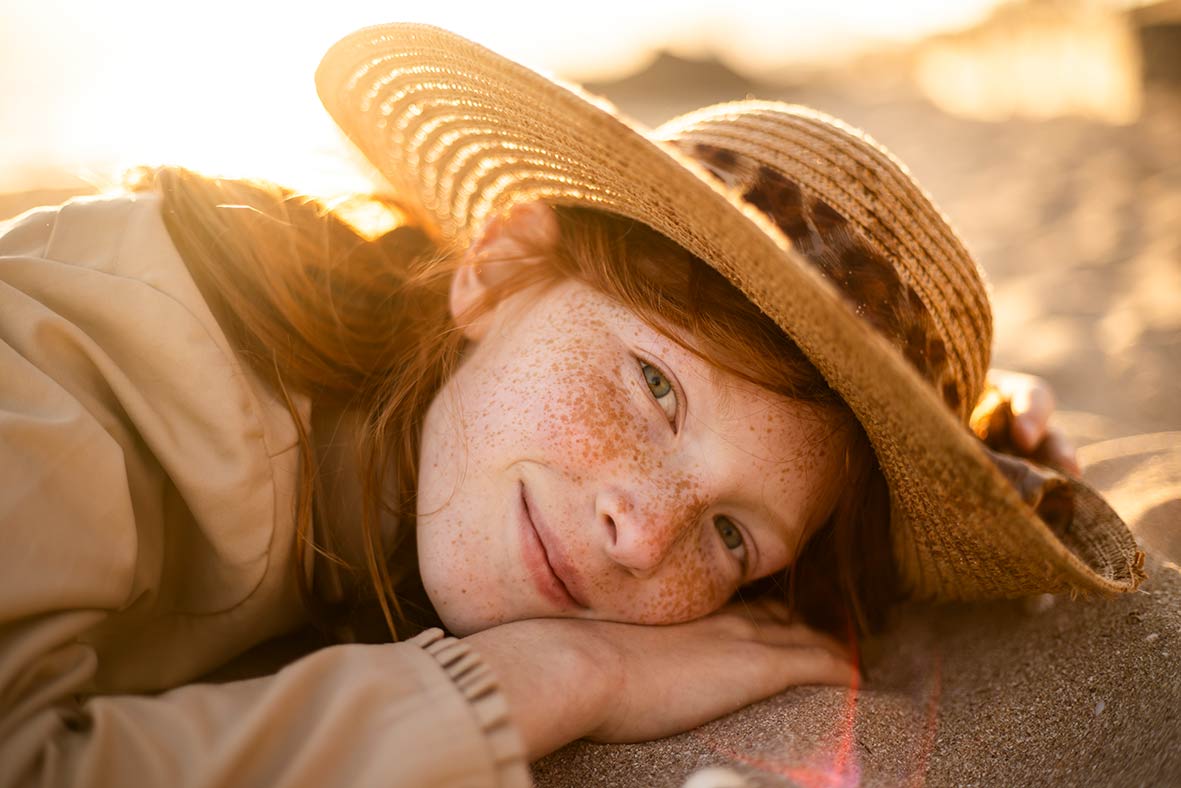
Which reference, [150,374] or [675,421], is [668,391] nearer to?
[675,421]

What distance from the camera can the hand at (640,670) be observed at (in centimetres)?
129

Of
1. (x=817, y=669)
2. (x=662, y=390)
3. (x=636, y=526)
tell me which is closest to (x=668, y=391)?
(x=662, y=390)

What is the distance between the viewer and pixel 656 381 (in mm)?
1579

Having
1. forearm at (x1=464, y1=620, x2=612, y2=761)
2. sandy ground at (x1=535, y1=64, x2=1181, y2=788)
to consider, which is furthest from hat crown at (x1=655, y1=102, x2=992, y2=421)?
forearm at (x1=464, y1=620, x2=612, y2=761)

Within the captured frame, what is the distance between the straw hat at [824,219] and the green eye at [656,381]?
238 mm

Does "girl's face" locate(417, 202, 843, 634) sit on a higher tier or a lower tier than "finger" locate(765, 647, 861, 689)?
higher

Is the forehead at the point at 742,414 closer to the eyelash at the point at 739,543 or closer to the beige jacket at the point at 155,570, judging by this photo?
the eyelash at the point at 739,543

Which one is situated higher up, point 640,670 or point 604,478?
point 604,478

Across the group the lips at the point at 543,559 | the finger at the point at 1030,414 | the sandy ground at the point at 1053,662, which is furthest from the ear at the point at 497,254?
the finger at the point at 1030,414

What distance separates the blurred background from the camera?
2.91m

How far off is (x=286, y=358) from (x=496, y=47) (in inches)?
27.7

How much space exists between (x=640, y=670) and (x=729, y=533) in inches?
12.3

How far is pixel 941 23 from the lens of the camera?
9.38m

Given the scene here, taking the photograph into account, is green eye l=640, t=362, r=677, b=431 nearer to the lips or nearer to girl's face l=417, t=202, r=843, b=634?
girl's face l=417, t=202, r=843, b=634
